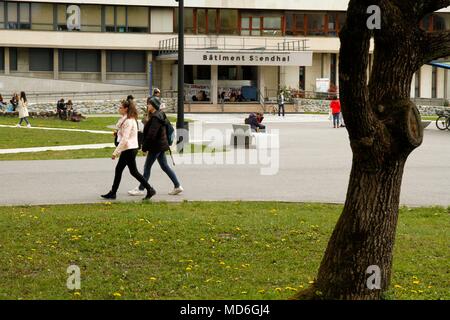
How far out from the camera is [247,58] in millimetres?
60281

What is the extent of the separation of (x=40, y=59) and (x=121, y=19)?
6.88 meters

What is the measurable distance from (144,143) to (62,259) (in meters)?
6.00

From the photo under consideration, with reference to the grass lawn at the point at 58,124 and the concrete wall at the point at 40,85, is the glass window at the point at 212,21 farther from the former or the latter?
the grass lawn at the point at 58,124

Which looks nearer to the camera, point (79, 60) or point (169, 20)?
point (79, 60)

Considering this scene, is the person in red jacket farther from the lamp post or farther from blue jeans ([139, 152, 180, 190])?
blue jeans ([139, 152, 180, 190])

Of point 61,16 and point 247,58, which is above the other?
point 61,16

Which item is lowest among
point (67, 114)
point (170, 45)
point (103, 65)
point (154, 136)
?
point (154, 136)

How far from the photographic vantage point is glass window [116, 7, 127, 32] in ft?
213

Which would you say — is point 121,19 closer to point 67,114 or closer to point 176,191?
point 67,114

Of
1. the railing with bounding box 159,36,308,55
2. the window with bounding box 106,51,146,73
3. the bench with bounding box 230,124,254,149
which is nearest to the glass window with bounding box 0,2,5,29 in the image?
the window with bounding box 106,51,146,73

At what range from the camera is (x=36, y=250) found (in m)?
9.59

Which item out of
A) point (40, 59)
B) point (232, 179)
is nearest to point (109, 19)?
point (40, 59)

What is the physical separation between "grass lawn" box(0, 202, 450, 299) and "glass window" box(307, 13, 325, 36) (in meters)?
56.1
